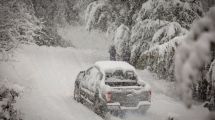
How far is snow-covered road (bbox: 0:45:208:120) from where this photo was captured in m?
11.5

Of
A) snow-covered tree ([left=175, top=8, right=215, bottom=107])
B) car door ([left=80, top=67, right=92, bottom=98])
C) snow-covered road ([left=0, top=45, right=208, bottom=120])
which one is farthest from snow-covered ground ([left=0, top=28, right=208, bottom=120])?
snow-covered tree ([left=175, top=8, right=215, bottom=107])

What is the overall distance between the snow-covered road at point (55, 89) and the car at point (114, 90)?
1.28ft

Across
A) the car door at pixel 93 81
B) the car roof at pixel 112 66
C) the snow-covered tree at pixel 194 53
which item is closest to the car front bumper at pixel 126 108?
the car door at pixel 93 81

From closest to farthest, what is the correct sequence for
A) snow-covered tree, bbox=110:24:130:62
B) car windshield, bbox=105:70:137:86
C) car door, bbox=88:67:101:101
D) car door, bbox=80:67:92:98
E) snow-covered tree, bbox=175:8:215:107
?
snow-covered tree, bbox=175:8:215:107 → car door, bbox=88:67:101:101 → car windshield, bbox=105:70:137:86 → car door, bbox=80:67:92:98 → snow-covered tree, bbox=110:24:130:62

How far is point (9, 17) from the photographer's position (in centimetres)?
1126

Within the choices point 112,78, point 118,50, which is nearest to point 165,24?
point 118,50

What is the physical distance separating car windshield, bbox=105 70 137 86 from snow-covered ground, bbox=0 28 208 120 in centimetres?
123

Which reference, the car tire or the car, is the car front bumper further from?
the car tire

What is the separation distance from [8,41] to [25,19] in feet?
3.25

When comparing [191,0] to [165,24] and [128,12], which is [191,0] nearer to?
[165,24]

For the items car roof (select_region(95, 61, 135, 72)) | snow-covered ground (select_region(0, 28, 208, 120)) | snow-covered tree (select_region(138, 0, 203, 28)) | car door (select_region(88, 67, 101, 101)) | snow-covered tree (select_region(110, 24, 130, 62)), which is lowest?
snow-covered ground (select_region(0, 28, 208, 120))

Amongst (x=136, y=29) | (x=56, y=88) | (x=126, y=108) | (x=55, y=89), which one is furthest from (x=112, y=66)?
(x=136, y=29)

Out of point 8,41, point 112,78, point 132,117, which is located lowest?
point 132,117

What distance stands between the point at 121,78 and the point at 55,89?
530cm
